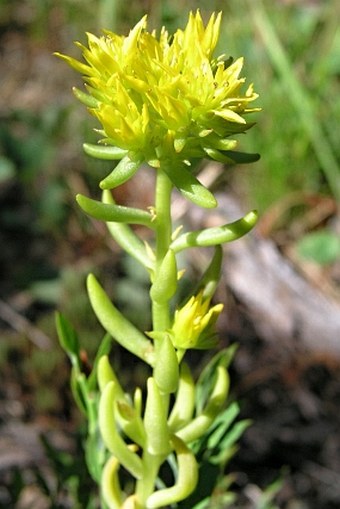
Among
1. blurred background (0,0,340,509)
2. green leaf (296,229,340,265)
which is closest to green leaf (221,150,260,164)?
blurred background (0,0,340,509)

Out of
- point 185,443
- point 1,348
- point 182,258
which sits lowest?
point 1,348

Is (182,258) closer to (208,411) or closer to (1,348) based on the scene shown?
(1,348)

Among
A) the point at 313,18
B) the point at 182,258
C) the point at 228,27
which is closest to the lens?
the point at 182,258

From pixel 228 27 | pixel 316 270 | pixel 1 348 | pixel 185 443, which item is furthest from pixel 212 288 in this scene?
pixel 228 27

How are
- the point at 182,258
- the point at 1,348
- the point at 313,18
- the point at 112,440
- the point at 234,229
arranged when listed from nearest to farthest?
the point at 234,229 < the point at 112,440 < the point at 1,348 < the point at 182,258 < the point at 313,18

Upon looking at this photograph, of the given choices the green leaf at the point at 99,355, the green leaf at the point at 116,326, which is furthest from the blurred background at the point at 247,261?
the green leaf at the point at 116,326

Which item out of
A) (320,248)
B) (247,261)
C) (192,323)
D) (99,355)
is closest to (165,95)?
(192,323)

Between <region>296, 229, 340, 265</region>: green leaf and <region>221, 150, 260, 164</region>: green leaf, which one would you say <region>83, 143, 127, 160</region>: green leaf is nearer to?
<region>221, 150, 260, 164</region>: green leaf
